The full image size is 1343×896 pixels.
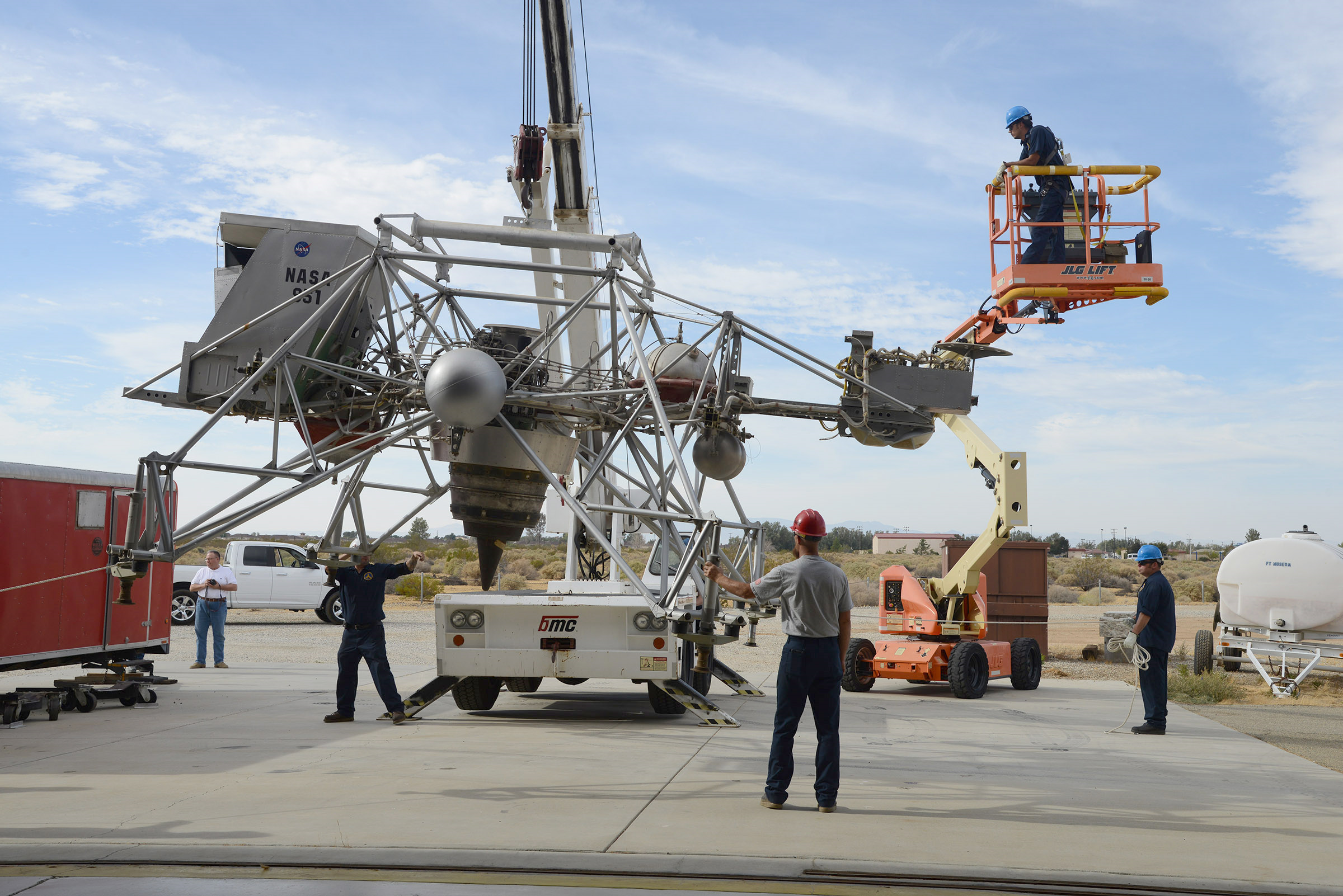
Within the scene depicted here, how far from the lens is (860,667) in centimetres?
1591

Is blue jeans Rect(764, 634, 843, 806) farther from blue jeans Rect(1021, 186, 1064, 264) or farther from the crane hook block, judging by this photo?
the crane hook block

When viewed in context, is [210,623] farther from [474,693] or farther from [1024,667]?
[1024,667]

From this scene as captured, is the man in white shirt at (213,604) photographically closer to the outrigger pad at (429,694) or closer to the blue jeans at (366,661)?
the outrigger pad at (429,694)

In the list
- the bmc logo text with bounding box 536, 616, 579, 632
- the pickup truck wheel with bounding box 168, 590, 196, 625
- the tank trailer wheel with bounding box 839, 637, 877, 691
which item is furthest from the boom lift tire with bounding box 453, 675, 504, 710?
the pickup truck wheel with bounding box 168, 590, 196, 625

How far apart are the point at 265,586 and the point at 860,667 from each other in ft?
58.8

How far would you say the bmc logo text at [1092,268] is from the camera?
12.9m

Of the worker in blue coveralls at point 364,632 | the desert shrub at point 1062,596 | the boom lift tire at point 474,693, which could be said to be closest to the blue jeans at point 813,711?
the worker in blue coveralls at point 364,632

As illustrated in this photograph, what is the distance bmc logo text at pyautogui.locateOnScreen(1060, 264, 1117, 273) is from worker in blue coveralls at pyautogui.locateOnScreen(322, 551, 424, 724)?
8173mm

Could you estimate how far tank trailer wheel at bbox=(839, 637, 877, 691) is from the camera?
15.9m

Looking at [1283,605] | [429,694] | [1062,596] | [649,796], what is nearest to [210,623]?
[429,694]

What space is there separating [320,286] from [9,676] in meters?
10.1

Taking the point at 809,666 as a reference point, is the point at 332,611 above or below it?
below

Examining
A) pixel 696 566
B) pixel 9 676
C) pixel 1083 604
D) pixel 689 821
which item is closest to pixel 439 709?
pixel 696 566

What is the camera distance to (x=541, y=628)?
38.0ft
